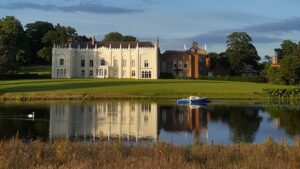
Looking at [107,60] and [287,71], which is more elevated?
[107,60]

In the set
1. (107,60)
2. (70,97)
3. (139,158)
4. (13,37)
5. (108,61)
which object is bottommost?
(70,97)

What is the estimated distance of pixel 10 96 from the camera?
6975cm

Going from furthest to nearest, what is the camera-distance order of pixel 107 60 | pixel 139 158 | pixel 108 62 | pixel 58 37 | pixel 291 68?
pixel 58 37 → pixel 108 62 → pixel 107 60 → pixel 291 68 → pixel 139 158

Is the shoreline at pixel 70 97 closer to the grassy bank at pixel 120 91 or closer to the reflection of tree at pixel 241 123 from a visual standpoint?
the grassy bank at pixel 120 91

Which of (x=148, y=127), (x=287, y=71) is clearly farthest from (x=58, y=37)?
(x=148, y=127)

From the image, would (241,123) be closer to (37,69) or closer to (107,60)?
(107,60)

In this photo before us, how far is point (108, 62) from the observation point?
11862cm

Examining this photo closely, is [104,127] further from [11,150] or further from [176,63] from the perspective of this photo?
[176,63]

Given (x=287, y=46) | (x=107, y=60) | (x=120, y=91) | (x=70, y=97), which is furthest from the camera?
(x=287, y=46)

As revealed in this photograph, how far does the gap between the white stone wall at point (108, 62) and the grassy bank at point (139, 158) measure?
3963 inches

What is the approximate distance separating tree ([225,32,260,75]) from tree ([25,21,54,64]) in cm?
6064

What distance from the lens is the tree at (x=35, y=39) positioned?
15488 centimetres

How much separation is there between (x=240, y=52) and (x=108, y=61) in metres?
43.9

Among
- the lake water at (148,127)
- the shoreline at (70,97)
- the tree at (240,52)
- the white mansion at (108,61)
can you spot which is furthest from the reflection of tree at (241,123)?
the tree at (240,52)
